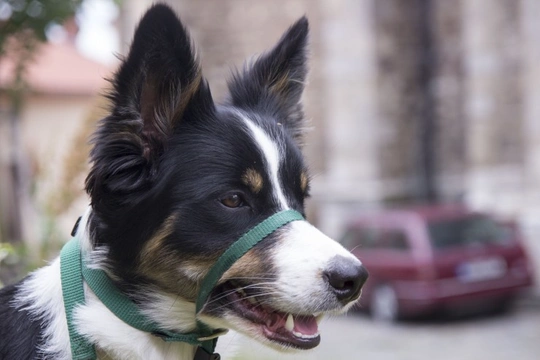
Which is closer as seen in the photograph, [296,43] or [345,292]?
[345,292]

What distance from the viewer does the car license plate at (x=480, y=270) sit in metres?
12.3

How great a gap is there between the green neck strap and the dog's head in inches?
1.1

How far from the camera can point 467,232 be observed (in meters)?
12.7

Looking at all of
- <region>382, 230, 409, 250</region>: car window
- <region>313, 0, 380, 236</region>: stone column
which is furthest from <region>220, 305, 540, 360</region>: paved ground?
<region>313, 0, 380, 236</region>: stone column

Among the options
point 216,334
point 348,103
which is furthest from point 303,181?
point 348,103

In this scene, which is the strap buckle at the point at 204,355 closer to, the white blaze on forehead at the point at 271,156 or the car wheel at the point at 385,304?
the white blaze on forehead at the point at 271,156

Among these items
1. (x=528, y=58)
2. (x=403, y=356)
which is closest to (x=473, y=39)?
(x=528, y=58)

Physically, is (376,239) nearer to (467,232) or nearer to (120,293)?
(467,232)

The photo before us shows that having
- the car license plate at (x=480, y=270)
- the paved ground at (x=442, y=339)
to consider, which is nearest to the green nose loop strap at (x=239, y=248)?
the paved ground at (x=442, y=339)

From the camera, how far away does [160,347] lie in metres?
2.46

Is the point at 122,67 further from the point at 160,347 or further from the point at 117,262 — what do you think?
the point at 160,347

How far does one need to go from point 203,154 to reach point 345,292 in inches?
24.9

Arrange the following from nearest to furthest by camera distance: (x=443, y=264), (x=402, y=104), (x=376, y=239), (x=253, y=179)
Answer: (x=253, y=179), (x=443, y=264), (x=376, y=239), (x=402, y=104)

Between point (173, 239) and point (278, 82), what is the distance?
0.90m
